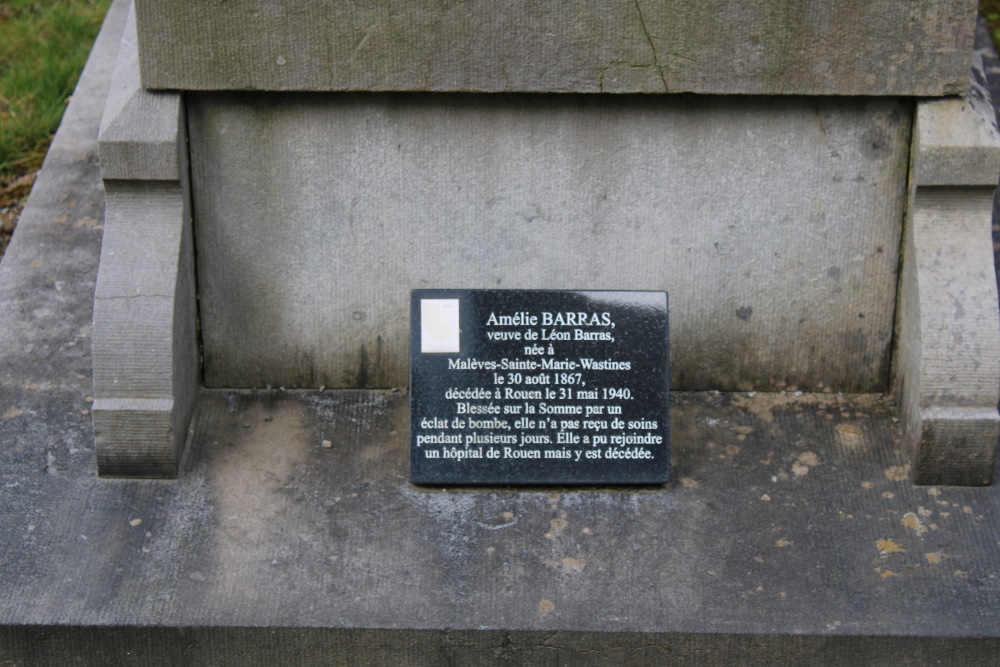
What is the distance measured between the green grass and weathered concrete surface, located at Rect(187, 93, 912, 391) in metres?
2.06

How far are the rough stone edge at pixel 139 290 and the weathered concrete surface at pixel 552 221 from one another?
0.62 ft

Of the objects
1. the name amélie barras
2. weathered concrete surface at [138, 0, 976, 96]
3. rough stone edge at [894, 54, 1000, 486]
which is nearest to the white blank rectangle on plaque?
the name amélie barras

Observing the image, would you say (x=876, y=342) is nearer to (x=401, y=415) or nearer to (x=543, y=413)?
(x=543, y=413)

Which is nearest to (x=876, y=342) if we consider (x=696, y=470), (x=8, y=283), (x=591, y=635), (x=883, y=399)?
(x=883, y=399)

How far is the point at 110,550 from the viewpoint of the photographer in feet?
11.2

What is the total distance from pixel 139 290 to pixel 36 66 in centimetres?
275

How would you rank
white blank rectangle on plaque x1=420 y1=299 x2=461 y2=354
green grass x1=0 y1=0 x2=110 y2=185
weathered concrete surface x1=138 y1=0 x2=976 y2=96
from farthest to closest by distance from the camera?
1. green grass x1=0 y1=0 x2=110 y2=185
2. white blank rectangle on plaque x1=420 y1=299 x2=461 y2=354
3. weathered concrete surface x1=138 y1=0 x2=976 y2=96

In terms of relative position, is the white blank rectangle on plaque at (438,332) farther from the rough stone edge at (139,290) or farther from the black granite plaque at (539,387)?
the rough stone edge at (139,290)

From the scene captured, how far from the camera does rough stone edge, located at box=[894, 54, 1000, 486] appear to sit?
11.8ft

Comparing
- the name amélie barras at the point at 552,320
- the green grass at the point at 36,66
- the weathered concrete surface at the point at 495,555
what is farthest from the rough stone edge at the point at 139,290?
the green grass at the point at 36,66

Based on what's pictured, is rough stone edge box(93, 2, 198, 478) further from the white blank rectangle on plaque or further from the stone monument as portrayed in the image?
the white blank rectangle on plaque

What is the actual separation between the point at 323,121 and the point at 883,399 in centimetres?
217

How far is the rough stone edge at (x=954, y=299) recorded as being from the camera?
3.61m

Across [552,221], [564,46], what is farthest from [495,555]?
[564,46]
